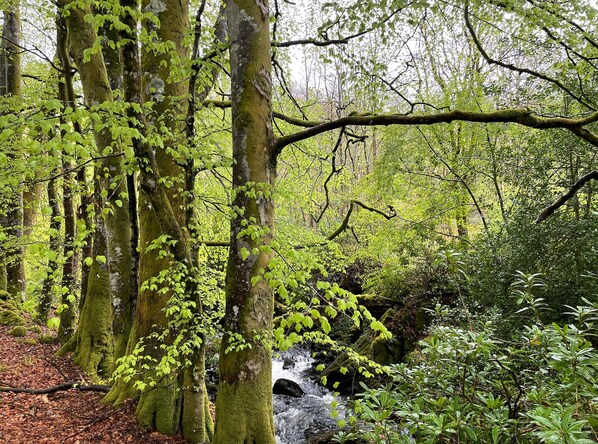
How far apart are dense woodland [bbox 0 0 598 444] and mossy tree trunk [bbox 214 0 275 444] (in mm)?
18

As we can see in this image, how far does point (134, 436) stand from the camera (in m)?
4.20

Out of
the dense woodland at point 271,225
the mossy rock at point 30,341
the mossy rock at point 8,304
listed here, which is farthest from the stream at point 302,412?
the mossy rock at point 8,304

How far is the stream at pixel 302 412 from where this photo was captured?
7043mm

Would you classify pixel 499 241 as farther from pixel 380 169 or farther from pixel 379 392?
pixel 379 392

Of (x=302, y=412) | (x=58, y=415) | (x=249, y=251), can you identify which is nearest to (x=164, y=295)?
(x=249, y=251)

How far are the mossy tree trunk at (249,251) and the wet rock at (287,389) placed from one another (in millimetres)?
6194

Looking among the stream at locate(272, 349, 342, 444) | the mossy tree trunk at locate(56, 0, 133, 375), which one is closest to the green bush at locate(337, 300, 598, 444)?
the mossy tree trunk at locate(56, 0, 133, 375)

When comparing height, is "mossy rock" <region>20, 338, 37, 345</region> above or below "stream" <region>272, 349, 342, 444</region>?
above

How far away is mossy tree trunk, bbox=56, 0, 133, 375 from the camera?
17.4 ft

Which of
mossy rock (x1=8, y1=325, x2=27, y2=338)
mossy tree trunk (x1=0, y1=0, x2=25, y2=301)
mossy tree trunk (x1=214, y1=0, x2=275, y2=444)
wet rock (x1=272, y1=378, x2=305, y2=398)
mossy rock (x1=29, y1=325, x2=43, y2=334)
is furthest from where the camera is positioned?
mossy tree trunk (x1=0, y1=0, x2=25, y2=301)

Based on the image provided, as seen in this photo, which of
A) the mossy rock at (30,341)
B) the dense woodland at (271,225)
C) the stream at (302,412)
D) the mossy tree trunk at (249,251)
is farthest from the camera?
the mossy rock at (30,341)

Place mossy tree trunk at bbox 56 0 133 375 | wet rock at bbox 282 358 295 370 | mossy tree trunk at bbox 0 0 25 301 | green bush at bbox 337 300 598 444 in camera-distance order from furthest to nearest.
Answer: wet rock at bbox 282 358 295 370, mossy tree trunk at bbox 0 0 25 301, mossy tree trunk at bbox 56 0 133 375, green bush at bbox 337 300 598 444

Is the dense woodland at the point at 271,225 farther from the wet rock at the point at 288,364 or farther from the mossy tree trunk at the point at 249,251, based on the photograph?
the wet rock at the point at 288,364

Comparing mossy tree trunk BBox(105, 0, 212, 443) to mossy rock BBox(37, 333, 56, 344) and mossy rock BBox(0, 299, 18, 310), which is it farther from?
mossy rock BBox(0, 299, 18, 310)
